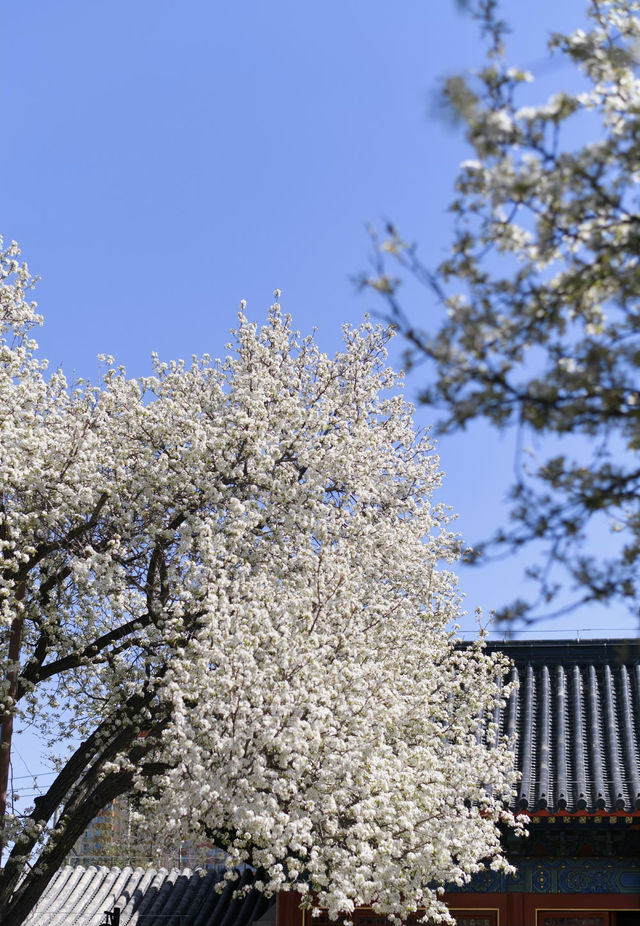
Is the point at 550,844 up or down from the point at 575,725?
down

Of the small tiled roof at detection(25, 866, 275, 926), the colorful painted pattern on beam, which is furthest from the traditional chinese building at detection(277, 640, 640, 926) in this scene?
the small tiled roof at detection(25, 866, 275, 926)

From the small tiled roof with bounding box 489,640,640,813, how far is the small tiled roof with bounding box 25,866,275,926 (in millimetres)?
5357

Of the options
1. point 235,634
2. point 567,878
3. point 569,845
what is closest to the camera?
point 235,634

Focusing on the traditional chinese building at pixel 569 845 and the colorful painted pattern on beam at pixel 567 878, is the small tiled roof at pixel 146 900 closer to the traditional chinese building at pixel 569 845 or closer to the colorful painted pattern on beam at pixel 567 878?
the traditional chinese building at pixel 569 845

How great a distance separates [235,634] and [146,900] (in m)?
9.96

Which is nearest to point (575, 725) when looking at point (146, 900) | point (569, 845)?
point (569, 845)

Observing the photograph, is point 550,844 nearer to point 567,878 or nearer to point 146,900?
point 567,878

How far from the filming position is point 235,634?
35.6 ft

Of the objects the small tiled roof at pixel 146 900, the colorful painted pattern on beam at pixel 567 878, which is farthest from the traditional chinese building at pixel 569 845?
the small tiled roof at pixel 146 900

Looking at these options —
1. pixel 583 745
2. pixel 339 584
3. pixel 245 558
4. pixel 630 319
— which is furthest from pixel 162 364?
pixel 630 319

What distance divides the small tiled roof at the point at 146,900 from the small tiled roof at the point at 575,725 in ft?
17.6

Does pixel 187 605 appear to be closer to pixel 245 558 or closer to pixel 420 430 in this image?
pixel 245 558

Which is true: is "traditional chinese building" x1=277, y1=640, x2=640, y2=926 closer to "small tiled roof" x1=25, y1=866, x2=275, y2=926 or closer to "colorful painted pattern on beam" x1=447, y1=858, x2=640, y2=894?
"colorful painted pattern on beam" x1=447, y1=858, x2=640, y2=894

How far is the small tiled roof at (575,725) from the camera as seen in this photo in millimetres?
14211
